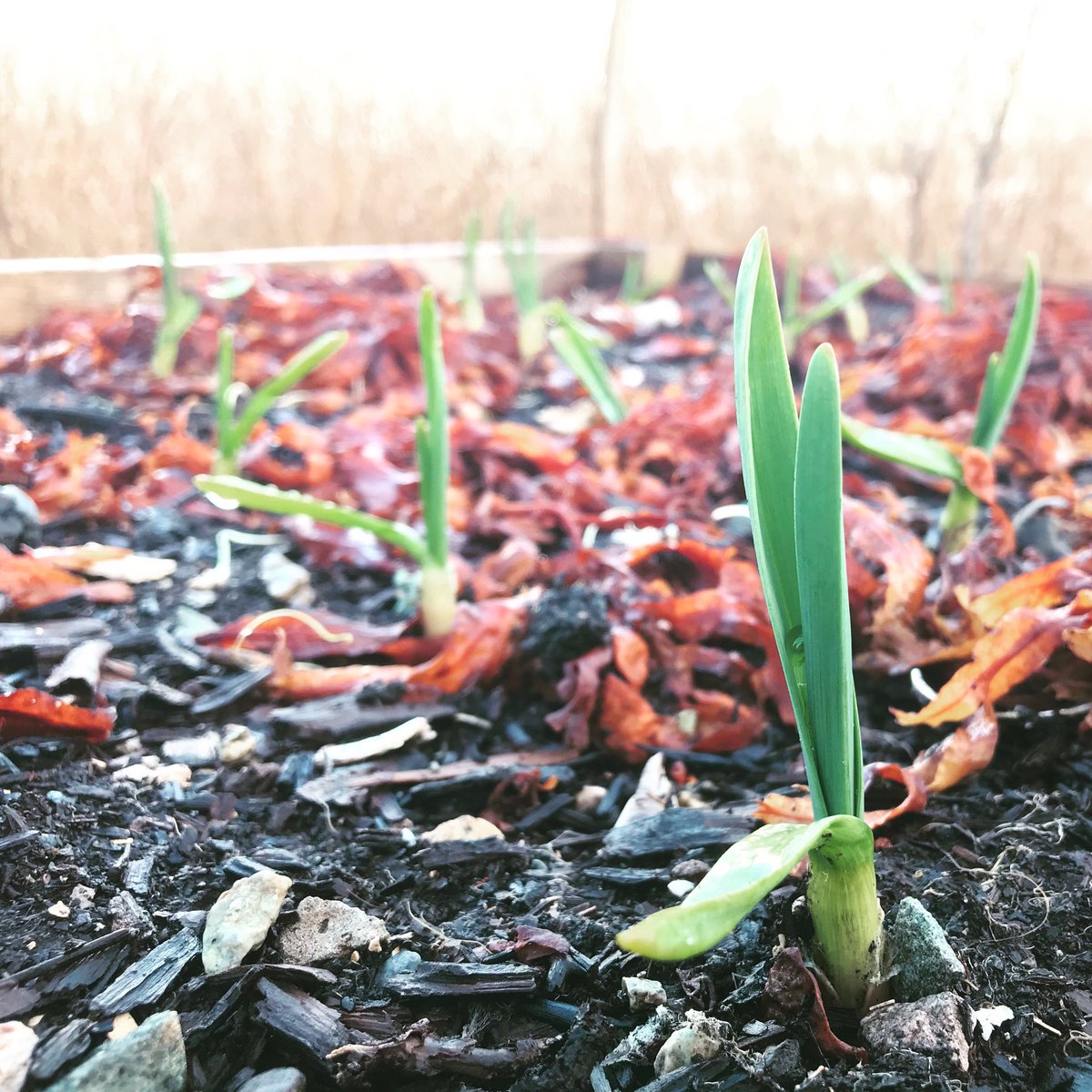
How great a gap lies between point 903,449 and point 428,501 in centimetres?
61

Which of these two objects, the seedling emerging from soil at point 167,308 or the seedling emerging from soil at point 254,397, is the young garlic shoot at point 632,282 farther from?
the seedling emerging from soil at point 254,397

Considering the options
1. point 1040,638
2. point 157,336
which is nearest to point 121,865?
point 1040,638

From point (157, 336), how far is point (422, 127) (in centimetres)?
167

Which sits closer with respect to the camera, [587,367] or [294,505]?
[294,505]

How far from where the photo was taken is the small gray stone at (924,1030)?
55 centimetres

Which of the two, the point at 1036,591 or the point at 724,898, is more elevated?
the point at 724,898

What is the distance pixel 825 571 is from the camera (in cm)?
54

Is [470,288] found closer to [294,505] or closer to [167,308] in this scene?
[167,308]

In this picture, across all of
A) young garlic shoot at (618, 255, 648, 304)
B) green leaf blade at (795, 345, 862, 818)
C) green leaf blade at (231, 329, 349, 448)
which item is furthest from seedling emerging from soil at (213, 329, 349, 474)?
young garlic shoot at (618, 255, 648, 304)

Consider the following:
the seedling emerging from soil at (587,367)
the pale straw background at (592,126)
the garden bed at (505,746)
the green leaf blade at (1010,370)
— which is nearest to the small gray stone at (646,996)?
the garden bed at (505,746)

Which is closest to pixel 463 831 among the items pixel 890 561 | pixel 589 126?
pixel 890 561

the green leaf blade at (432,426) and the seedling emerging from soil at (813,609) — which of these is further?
the green leaf blade at (432,426)

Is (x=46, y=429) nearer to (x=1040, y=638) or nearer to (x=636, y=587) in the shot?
(x=636, y=587)

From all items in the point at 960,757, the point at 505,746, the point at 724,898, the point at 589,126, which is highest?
the point at 589,126
